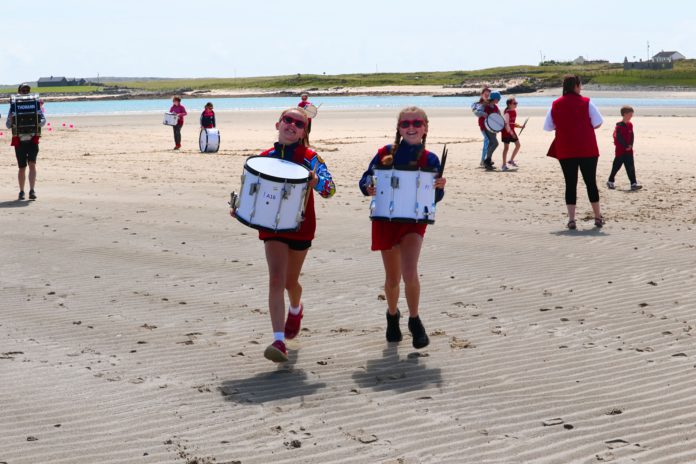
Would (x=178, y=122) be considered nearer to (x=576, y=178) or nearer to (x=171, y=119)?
(x=171, y=119)

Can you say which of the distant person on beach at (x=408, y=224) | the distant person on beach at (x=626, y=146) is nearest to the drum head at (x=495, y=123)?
the distant person on beach at (x=626, y=146)

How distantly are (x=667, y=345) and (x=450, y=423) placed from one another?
2367mm

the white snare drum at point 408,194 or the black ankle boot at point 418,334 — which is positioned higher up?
the white snare drum at point 408,194

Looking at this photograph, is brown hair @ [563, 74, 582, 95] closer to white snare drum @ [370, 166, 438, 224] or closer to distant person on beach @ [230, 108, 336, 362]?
white snare drum @ [370, 166, 438, 224]

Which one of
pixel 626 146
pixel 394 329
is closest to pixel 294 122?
pixel 394 329

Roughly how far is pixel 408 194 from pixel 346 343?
1.27 m

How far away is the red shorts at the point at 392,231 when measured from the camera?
23.2 feet

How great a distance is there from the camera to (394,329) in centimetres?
732

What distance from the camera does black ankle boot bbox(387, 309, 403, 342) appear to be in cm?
730

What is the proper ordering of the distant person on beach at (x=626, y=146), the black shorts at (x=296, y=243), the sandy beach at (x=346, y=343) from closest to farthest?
the sandy beach at (x=346, y=343) < the black shorts at (x=296, y=243) < the distant person on beach at (x=626, y=146)

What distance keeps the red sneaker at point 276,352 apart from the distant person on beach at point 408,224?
100 cm

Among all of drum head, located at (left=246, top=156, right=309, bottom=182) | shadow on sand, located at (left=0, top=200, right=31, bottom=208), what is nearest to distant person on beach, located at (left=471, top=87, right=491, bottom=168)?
shadow on sand, located at (left=0, top=200, right=31, bottom=208)

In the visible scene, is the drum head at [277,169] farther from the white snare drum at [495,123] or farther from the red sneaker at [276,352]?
the white snare drum at [495,123]

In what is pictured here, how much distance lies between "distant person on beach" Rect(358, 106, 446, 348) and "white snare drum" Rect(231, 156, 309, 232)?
26.0 inches
